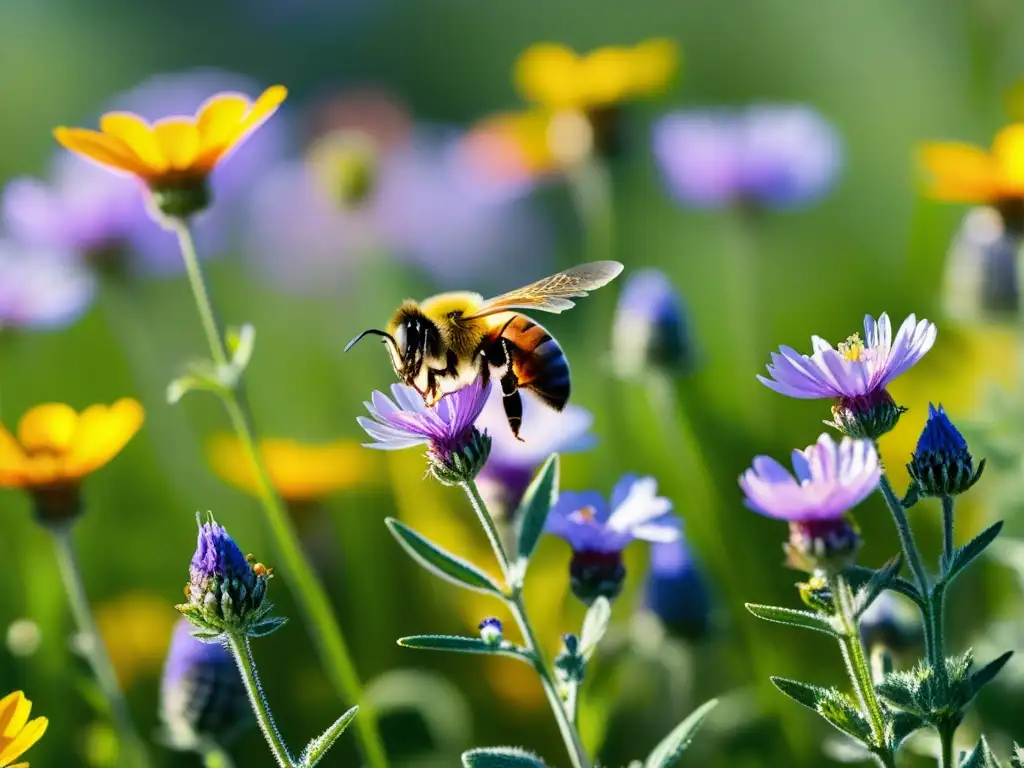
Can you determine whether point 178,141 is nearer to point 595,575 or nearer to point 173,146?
point 173,146

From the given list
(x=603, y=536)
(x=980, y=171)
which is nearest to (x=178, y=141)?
(x=603, y=536)

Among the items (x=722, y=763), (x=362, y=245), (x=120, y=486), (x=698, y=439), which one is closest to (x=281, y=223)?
(x=362, y=245)

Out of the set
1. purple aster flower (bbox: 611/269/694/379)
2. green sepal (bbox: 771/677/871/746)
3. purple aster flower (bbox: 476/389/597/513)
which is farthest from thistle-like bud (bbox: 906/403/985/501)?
purple aster flower (bbox: 611/269/694/379)

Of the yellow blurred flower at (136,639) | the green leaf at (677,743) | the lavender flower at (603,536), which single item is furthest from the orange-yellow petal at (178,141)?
the yellow blurred flower at (136,639)

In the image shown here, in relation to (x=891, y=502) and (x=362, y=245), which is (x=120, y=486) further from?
(x=891, y=502)

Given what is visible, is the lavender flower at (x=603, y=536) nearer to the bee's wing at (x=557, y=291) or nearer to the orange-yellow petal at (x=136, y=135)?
the bee's wing at (x=557, y=291)
